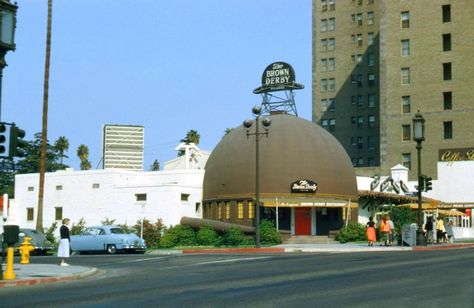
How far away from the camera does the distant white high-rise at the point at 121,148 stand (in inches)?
3078

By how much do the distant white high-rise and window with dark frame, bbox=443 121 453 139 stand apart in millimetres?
32261

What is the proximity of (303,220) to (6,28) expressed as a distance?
36.7 metres

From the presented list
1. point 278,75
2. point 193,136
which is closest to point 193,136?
point 193,136

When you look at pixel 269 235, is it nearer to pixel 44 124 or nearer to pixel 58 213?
pixel 44 124

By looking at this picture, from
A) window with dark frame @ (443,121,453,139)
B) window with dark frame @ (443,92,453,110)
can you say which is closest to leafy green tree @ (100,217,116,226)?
window with dark frame @ (443,121,453,139)

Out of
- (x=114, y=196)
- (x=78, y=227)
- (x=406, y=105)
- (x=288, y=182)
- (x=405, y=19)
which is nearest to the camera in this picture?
(x=288, y=182)

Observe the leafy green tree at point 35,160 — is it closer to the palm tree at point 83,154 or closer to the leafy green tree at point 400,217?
the palm tree at point 83,154

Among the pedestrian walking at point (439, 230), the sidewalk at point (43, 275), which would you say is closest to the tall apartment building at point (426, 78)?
the pedestrian walking at point (439, 230)

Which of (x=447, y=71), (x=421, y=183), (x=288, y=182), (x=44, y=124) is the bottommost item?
Answer: (x=421, y=183)

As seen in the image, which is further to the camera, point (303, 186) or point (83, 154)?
point (83, 154)

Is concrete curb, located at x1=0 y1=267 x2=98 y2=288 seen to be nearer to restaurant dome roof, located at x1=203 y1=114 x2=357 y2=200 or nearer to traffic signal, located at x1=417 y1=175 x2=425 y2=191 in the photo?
traffic signal, located at x1=417 y1=175 x2=425 y2=191

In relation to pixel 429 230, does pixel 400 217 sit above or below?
above

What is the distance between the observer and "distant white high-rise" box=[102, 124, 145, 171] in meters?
78.2

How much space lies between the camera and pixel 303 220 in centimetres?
5481
